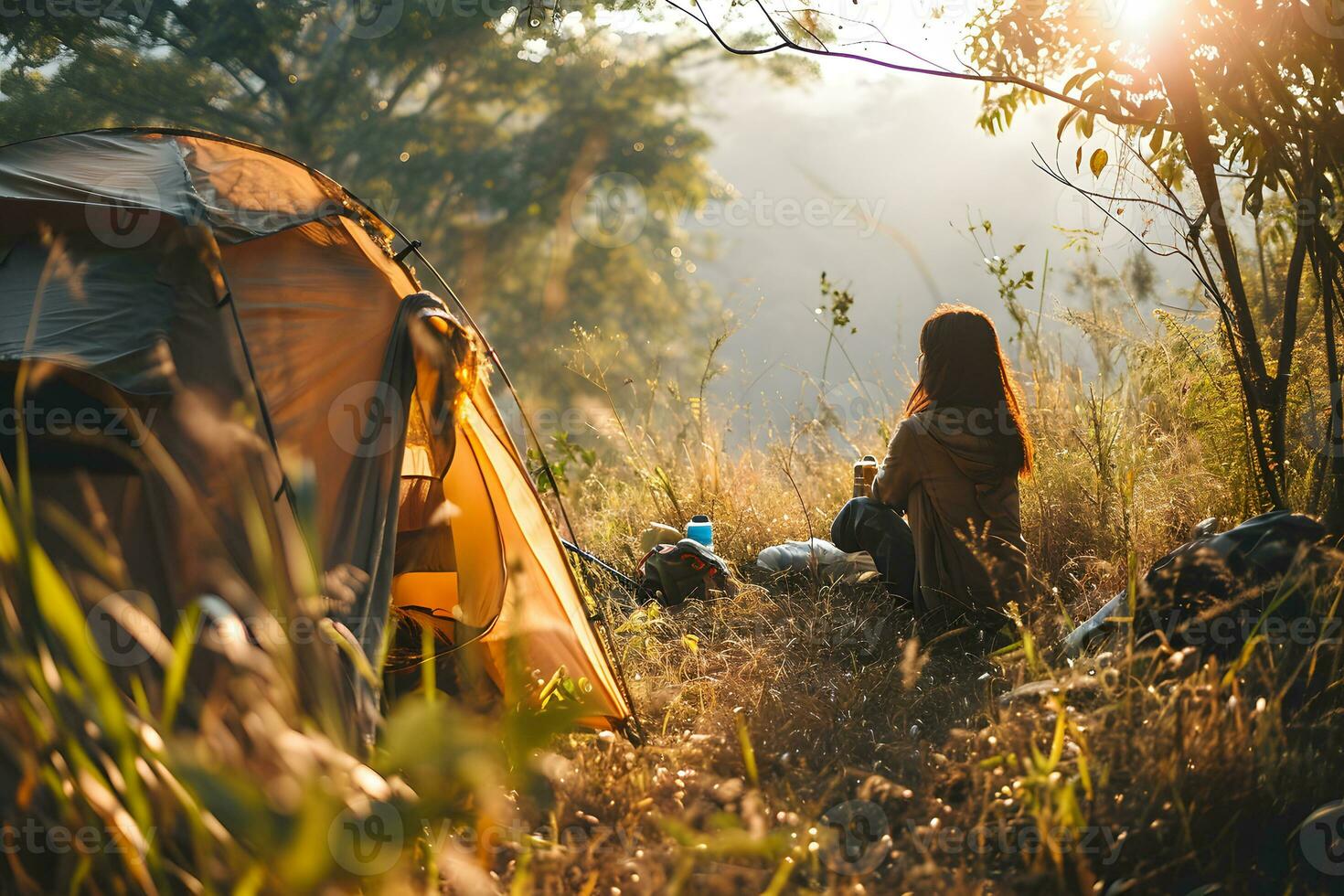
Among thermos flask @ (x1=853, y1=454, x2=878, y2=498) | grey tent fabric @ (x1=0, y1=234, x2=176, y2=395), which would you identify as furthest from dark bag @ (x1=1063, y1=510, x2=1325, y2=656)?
grey tent fabric @ (x1=0, y1=234, x2=176, y2=395)

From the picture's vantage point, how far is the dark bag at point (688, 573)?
13.5ft

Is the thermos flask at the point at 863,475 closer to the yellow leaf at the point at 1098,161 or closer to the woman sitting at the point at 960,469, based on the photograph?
the woman sitting at the point at 960,469

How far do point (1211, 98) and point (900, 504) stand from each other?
1744mm

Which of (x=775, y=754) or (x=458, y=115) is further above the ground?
(x=458, y=115)

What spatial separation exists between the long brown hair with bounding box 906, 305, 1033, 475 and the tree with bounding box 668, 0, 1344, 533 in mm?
560

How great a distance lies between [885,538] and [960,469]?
459mm

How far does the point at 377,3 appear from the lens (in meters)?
13.4

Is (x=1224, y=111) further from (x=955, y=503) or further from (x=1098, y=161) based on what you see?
(x=955, y=503)

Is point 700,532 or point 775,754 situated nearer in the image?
point 775,754

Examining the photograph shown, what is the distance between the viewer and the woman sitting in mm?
3408

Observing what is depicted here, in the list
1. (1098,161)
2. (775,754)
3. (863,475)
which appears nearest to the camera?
(775,754)

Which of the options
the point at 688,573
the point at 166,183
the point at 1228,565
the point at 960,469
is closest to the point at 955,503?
the point at 960,469

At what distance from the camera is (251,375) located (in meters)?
2.48

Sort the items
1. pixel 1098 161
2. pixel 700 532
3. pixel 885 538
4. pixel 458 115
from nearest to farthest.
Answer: pixel 1098 161 → pixel 885 538 → pixel 700 532 → pixel 458 115
